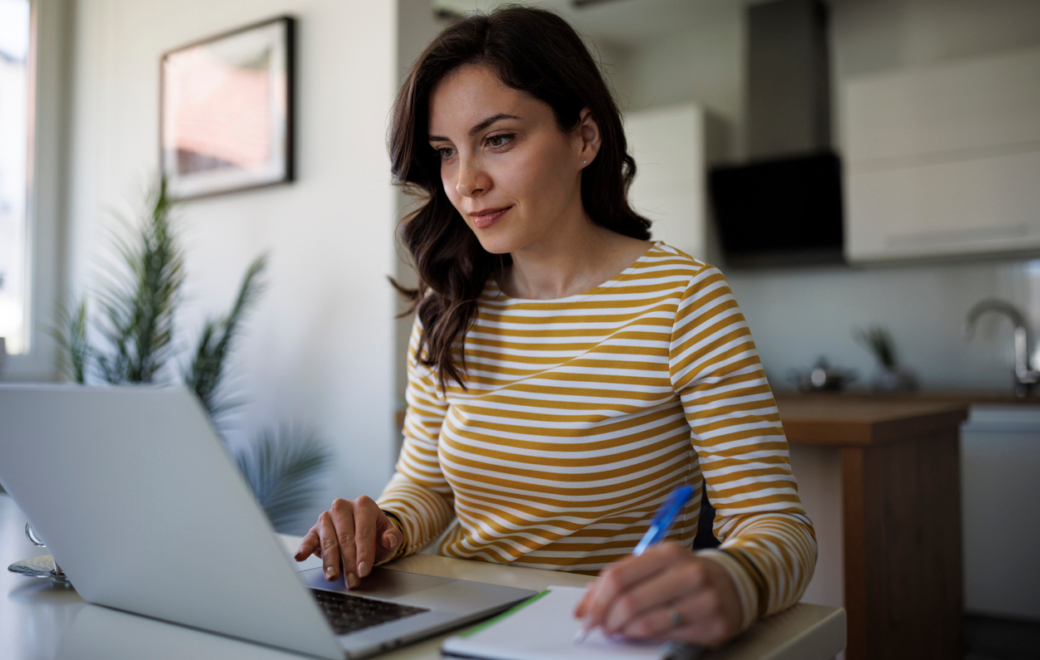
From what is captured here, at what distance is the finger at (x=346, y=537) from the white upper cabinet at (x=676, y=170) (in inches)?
134

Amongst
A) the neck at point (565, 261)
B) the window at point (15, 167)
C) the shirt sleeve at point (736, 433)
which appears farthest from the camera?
the window at point (15, 167)

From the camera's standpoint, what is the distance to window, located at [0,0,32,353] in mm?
3070

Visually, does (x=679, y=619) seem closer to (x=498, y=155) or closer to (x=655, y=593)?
(x=655, y=593)

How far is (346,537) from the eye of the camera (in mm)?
897

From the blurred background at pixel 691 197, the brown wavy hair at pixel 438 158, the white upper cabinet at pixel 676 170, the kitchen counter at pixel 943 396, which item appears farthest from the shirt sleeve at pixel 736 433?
the white upper cabinet at pixel 676 170

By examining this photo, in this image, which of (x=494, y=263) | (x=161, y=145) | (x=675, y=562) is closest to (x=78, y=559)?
(x=675, y=562)

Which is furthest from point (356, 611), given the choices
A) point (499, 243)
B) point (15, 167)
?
point (15, 167)

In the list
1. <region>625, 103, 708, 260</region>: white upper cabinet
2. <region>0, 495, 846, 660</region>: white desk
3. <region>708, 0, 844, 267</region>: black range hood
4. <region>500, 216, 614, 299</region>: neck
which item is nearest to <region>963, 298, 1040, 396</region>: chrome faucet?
<region>708, 0, 844, 267</region>: black range hood

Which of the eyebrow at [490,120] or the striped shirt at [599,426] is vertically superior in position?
the eyebrow at [490,120]

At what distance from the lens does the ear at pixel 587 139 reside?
112cm

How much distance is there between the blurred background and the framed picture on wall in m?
0.05

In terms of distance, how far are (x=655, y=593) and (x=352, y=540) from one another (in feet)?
1.38

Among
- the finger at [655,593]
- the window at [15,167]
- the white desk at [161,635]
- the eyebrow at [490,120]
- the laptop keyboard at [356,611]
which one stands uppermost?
the window at [15,167]

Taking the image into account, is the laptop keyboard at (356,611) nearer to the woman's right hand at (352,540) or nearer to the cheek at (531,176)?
the woman's right hand at (352,540)
